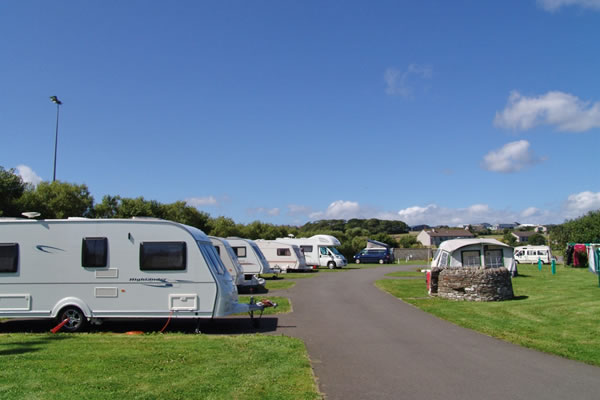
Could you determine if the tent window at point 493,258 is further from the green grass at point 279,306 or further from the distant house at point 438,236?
the distant house at point 438,236

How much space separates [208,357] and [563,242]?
185 feet

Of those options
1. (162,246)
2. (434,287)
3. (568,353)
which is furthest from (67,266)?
(434,287)

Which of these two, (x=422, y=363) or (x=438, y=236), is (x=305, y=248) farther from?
(x=438, y=236)

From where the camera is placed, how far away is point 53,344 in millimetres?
9508

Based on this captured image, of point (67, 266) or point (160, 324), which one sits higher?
point (67, 266)

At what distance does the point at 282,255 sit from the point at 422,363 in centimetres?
2619

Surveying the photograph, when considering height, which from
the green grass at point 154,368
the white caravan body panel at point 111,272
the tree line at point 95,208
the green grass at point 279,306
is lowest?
the green grass at point 154,368

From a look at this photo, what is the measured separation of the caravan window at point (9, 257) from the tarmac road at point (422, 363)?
6.34m

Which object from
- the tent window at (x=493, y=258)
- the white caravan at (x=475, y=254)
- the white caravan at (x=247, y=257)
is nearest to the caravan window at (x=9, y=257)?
the white caravan at (x=247, y=257)

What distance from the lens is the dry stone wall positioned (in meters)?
16.6

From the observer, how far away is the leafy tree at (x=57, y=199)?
31500mm

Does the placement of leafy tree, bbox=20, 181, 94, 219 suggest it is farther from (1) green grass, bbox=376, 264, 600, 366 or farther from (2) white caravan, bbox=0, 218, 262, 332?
(1) green grass, bbox=376, 264, 600, 366

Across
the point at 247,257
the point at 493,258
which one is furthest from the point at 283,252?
the point at 493,258

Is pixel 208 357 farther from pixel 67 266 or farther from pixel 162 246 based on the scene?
pixel 67 266
